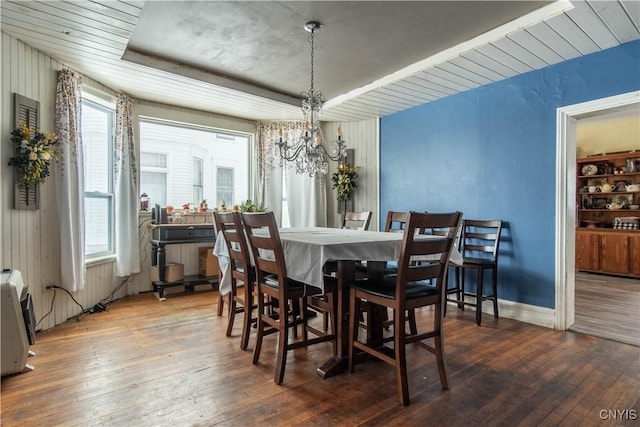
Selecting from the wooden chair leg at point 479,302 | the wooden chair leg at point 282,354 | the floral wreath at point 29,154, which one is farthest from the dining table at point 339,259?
the floral wreath at point 29,154

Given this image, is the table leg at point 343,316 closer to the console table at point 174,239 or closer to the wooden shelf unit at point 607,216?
the console table at point 174,239

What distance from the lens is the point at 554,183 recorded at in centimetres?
313

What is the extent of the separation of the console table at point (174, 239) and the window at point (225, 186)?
0.82 metres

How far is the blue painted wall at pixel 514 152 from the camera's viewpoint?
116 inches

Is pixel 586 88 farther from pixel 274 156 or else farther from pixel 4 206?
pixel 4 206

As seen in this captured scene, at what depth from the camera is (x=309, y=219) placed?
525 centimetres

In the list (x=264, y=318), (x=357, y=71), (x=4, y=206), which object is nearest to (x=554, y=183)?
(x=357, y=71)

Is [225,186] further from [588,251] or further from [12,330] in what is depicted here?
[588,251]

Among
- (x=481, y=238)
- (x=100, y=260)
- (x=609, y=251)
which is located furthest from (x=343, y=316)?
(x=609, y=251)

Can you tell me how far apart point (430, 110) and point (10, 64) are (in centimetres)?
407

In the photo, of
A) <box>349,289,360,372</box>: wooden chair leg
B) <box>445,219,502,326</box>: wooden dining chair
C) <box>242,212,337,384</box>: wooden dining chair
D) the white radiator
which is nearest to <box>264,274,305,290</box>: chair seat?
<box>242,212,337,384</box>: wooden dining chair

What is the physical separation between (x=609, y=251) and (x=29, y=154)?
743 cm

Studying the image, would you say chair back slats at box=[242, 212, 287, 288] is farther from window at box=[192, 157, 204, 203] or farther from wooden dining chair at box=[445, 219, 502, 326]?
window at box=[192, 157, 204, 203]

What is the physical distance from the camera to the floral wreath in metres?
2.68
